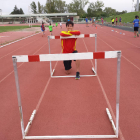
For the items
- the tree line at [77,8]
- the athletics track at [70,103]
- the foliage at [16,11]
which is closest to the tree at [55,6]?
the tree line at [77,8]

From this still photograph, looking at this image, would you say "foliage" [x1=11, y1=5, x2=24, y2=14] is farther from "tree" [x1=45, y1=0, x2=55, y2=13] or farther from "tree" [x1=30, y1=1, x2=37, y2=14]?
"tree" [x1=45, y1=0, x2=55, y2=13]

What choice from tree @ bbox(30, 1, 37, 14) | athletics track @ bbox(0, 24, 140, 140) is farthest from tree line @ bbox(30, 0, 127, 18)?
athletics track @ bbox(0, 24, 140, 140)

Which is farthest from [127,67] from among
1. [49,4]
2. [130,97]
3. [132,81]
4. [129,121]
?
[49,4]

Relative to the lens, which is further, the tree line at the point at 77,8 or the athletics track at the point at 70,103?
the tree line at the point at 77,8

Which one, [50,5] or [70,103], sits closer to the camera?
[70,103]

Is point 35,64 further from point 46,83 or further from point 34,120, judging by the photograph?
point 34,120

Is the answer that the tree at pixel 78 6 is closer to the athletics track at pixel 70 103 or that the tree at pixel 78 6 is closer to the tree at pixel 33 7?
the tree at pixel 33 7

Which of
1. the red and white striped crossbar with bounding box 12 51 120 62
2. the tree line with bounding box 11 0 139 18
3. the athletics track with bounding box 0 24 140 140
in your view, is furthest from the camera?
the tree line with bounding box 11 0 139 18

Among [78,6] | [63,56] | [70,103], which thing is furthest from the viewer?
[78,6]

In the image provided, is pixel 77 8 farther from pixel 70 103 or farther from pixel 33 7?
pixel 70 103

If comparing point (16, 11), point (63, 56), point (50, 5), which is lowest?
point (63, 56)

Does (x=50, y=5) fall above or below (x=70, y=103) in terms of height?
above

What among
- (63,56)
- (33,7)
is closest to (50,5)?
(33,7)

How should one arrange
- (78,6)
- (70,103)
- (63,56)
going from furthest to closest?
(78,6), (70,103), (63,56)
